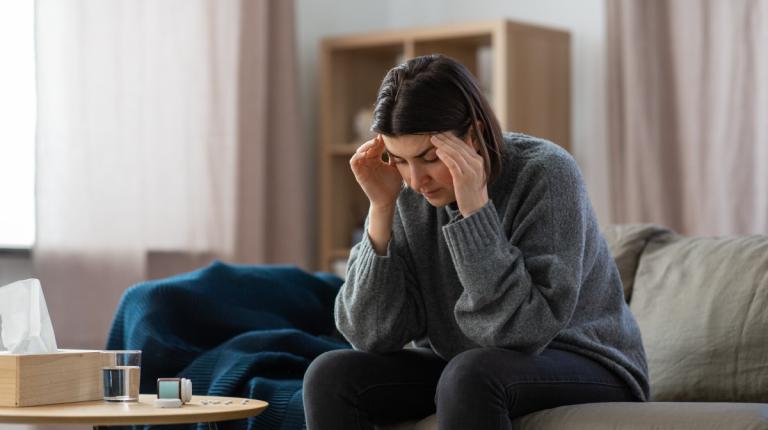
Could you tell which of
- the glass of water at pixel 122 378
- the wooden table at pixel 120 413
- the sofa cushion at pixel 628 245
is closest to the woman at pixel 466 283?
the wooden table at pixel 120 413

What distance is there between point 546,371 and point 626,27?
2219 mm

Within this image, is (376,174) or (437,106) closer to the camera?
(437,106)

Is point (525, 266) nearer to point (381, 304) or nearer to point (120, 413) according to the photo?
point (381, 304)

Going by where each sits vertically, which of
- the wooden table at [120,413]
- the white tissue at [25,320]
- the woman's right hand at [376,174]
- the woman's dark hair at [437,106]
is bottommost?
the wooden table at [120,413]

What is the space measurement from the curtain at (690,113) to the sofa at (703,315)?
1.04 metres

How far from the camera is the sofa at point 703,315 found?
229 cm

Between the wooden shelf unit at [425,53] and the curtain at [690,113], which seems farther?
the wooden shelf unit at [425,53]

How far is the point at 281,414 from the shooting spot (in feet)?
7.41

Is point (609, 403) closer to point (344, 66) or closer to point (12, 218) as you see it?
point (12, 218)

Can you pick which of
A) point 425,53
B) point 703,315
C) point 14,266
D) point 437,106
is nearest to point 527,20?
point 425,53

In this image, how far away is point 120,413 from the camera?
1.79 m

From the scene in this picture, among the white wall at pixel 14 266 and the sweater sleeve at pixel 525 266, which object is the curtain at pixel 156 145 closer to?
the white wall at pixel 14 266

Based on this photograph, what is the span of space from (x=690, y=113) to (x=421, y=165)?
2.06 m

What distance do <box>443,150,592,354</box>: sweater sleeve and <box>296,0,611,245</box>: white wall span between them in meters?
2.14
